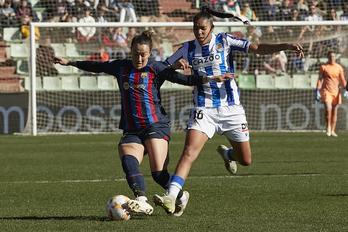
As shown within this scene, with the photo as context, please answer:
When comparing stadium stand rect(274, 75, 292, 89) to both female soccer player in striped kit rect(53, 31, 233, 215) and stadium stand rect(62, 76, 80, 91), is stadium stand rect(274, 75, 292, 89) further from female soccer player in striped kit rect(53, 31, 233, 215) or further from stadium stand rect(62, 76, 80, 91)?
female soccer player in striped kit rect(53, 31, 233, 215)

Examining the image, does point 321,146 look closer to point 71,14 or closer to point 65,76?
point 65,76

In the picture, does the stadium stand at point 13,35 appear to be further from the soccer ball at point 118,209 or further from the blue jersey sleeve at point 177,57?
the soccer ball at point 118,209

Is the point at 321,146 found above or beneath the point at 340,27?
beneath

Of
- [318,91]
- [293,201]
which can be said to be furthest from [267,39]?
[293,201]

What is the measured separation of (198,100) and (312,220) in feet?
5.35

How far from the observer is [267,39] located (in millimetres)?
19484

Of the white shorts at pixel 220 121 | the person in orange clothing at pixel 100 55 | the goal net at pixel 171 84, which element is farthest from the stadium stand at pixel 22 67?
the white shorts at pixel 220 121

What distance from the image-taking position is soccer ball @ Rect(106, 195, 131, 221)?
207 inches

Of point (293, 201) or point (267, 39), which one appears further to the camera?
point (267, 39)

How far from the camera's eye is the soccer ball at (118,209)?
5262 millimetres

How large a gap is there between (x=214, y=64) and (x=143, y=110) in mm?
906

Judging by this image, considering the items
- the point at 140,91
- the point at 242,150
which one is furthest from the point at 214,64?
the point at 242,150

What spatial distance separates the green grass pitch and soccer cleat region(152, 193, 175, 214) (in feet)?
0.43

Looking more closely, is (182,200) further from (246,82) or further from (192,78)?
(246,82)
